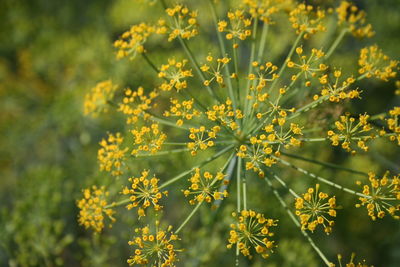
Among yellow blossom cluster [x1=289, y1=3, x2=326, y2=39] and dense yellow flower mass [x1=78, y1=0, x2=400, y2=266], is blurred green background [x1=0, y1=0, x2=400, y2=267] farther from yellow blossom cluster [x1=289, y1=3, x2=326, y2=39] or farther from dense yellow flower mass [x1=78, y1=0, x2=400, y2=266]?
yellow blossom cluster [x1=289, y1=3, x2=326, y2=39]

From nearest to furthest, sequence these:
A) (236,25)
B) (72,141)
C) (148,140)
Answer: (148,140) < (236,25) < (72,141)

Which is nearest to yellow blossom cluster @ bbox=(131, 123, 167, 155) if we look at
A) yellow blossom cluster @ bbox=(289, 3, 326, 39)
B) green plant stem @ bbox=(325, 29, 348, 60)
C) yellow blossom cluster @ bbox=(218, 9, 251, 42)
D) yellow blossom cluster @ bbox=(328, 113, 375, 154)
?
yellow blossom cluster @ bbox=(218, 9, 251, 42)

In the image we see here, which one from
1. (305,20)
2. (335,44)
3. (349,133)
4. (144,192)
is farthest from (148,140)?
(335,44)

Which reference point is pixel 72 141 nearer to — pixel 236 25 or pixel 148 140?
pixel 148 140

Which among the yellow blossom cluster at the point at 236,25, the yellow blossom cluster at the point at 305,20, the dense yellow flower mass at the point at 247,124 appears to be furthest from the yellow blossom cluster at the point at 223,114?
the yellow blossom cluster at the point at 305,20

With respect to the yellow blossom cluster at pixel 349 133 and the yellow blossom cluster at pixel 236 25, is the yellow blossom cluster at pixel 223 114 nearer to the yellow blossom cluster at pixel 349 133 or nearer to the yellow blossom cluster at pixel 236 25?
the yellow blossom cluster at pixel 236 25

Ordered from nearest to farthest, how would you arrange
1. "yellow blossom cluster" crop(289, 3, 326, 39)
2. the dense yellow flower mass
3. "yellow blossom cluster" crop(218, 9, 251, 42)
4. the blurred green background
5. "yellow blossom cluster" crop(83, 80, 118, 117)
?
1. the dense yellow flower mass
2. "yellow blossom cluster" crop(218, 9, 251, 42)
3. "yellow blossom cluster" crop(289, 3, 326, 39)
4. "yellow blossom cluster" crop(83, 80, 118, 117)
5. the blurred green background

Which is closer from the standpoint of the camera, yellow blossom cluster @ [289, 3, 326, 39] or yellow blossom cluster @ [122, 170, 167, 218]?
yellow blossom cluster @ [122, 170, 167, 218]

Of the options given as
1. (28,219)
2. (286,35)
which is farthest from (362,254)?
(28,219)
